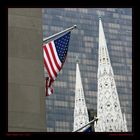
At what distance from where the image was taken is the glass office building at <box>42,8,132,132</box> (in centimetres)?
13850

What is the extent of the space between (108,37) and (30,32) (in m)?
140

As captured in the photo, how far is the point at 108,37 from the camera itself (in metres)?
154

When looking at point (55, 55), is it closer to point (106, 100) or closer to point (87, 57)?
point (106, 100)

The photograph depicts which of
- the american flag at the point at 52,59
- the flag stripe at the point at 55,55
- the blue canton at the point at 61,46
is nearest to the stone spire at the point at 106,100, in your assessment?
the blue canton at the point at 61,46

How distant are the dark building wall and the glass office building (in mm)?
118055

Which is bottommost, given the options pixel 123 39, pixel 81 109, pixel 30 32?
pixel 81 109

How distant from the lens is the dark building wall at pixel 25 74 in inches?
458

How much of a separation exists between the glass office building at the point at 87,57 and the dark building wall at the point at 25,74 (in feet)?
387

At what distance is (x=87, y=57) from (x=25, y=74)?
448ft

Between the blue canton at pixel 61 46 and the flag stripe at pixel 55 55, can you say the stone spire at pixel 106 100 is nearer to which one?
the blue canton at pixel 61 46
